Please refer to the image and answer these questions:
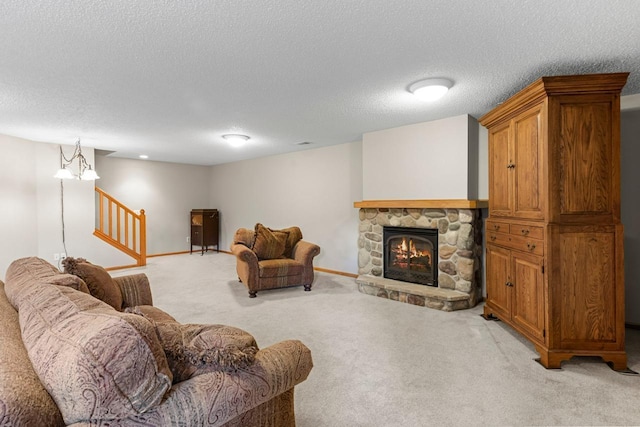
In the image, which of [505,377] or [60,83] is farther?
[60,83]

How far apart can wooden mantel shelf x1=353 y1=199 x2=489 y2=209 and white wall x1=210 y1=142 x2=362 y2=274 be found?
85cm

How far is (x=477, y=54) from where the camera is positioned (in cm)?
221

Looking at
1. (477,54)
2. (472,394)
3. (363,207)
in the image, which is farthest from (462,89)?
(472,394)

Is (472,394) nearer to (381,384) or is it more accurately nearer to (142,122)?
(381,384)

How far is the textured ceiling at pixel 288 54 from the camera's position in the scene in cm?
171

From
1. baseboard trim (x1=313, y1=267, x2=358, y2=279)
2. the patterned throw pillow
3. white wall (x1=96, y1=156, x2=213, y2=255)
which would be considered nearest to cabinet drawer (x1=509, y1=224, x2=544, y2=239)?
baseboard trim (x1=313, y1=267, x2=358, y2=279)

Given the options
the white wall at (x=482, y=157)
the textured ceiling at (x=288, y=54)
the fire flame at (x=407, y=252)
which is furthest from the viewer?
the fire flame at (x=407, y=252)

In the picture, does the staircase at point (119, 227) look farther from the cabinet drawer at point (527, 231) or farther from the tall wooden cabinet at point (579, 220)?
the tall wooden cabinet at point (579, 220)

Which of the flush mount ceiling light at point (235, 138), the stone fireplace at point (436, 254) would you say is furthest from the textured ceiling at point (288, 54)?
the stone fireplace at point (436, 254)

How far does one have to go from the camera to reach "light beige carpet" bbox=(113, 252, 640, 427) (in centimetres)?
180

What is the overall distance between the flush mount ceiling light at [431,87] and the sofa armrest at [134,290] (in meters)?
2.81

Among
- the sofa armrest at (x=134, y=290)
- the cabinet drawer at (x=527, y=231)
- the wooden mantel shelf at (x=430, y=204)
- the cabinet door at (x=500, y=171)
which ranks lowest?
the sofa armrest at (x=134, y=290)

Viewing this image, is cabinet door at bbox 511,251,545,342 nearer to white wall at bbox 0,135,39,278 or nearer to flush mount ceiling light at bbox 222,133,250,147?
flush mount ceiling light at bbox 222,133,250,147

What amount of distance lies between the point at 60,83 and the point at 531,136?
12.7 ft
